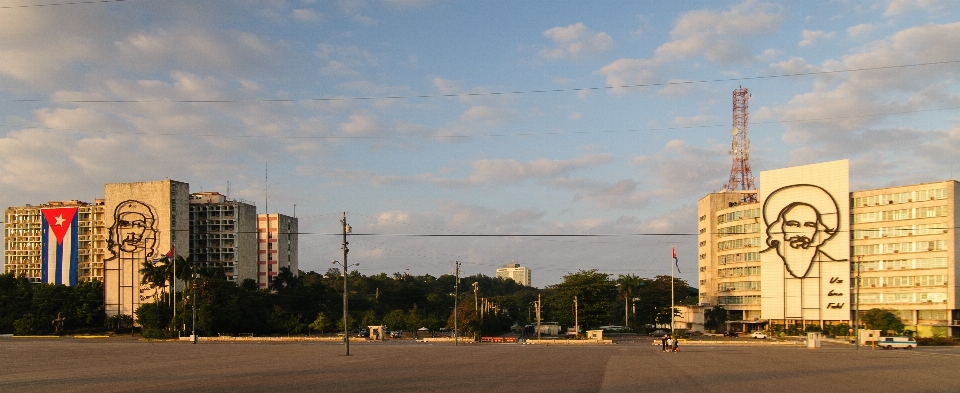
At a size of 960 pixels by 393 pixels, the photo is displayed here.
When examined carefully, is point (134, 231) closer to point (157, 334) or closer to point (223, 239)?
point (223, 239)

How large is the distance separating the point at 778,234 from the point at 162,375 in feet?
312

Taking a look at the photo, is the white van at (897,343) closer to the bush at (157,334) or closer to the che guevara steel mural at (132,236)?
the bush at (157,334)

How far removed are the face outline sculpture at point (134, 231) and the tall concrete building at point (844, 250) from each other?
3821 inches

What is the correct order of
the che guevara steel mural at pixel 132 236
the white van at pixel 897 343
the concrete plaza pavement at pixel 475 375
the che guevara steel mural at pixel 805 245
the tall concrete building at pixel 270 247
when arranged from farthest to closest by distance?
the tall concrete building at pixel 270 247 → the che guevara steel mural at pixel 132 236 → the che guevara steel mural at pixel 805 245 → the white van at pixel 897 343 → the concrete plaza pavement at pixel 475 375

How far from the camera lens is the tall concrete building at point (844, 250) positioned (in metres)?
95.1

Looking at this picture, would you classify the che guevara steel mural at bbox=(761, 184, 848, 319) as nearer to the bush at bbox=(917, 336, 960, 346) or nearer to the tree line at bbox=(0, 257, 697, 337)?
the tree line at bbox=(0, 257, 697, 337)

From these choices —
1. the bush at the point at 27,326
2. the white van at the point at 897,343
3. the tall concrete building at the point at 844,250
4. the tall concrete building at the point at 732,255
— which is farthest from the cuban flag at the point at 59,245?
the white van at the point at 897,343

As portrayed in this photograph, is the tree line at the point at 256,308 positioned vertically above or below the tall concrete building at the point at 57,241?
below

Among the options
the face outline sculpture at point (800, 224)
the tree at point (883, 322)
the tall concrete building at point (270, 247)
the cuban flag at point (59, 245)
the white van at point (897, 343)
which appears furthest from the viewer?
the tall concrete building at point (270, 247)

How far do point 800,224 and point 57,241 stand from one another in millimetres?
122883

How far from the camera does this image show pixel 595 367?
3653 cm

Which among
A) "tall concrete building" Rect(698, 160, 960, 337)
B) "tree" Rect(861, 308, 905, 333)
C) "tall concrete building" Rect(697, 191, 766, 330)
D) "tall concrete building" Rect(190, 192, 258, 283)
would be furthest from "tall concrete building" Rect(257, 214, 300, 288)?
"tree" Rect(861, 308, 905, 333)

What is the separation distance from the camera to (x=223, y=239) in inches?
5586

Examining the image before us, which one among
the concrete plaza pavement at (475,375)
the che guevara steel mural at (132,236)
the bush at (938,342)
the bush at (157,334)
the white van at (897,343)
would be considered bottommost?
the bush at (157,334)
